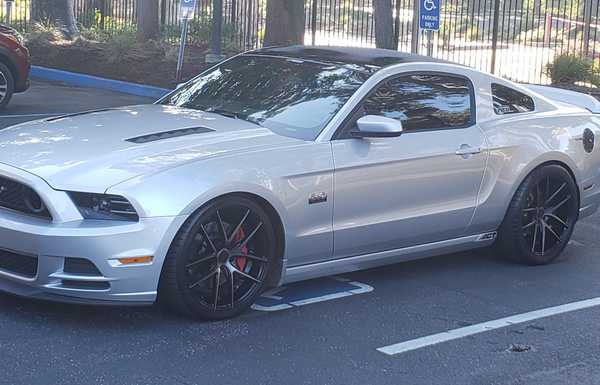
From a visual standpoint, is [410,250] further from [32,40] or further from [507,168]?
[32,40]

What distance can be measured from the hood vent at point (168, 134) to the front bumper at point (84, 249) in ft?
2.16

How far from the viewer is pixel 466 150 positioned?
22.3 feet

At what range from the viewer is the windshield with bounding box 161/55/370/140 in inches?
248

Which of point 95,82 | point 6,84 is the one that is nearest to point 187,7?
point 6,84

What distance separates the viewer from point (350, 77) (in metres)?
6.59

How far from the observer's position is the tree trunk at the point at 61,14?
21578 mm

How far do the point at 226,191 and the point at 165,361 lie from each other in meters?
1.01

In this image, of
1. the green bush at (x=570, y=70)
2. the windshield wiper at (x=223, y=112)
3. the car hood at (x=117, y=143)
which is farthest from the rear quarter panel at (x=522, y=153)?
the green bush at (x=570, y=70)

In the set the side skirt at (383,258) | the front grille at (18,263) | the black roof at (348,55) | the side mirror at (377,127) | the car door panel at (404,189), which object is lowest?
the side skirt at (383,258)

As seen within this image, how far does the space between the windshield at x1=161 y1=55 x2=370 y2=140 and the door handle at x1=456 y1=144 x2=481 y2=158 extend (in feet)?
2.69

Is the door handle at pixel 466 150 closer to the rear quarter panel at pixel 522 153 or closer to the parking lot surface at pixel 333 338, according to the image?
the rear quarter panel at pixel 522 153

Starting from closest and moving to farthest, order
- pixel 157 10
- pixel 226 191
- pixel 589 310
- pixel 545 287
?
pixel 226 191 → pixel 589 310 → pixel 545 287 → pixel 157 10

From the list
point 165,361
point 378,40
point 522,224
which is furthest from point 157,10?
point 165,361

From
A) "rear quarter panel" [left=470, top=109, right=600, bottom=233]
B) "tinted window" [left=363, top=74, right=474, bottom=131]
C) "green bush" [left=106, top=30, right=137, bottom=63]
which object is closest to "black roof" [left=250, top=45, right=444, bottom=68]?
"tinted window" [left=363, top=74, right=474, bottom=131]
